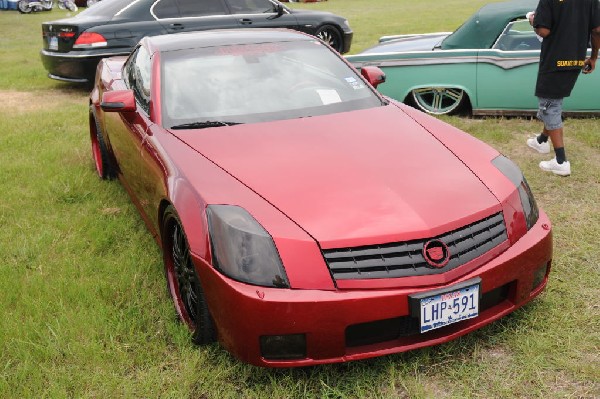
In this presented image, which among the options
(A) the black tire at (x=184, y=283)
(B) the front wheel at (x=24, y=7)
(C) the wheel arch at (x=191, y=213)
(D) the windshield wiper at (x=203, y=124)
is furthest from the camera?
(B) the front wheel at (x=24, y=7)

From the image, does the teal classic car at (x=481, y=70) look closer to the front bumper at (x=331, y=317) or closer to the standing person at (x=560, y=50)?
the standing person at (x=560, y=50)

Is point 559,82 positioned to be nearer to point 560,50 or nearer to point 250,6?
point 560,50

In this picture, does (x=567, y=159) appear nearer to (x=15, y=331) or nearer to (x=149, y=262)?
(x=149, y=262)

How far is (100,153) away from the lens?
17.5 feet

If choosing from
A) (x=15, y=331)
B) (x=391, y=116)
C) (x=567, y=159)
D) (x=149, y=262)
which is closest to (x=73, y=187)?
(x=149, y=262)

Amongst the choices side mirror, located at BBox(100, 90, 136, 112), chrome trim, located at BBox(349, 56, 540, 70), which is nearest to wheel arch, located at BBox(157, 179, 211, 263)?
side mirror, located at BBox(100, 90, 136, 112)

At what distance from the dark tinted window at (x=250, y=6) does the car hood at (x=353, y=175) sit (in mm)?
6263

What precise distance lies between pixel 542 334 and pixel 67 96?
7.78 meters

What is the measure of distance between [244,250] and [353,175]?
2.25ft

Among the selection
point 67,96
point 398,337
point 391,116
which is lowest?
point 67,96

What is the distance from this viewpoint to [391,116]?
12.1ft

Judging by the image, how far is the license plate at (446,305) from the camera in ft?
8.12

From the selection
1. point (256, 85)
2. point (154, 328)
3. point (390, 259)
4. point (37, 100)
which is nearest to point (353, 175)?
point (390, 259)

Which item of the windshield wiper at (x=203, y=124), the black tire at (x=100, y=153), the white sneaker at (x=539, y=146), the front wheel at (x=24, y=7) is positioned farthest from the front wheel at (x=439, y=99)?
the front wheel at (x=24, y=7)
